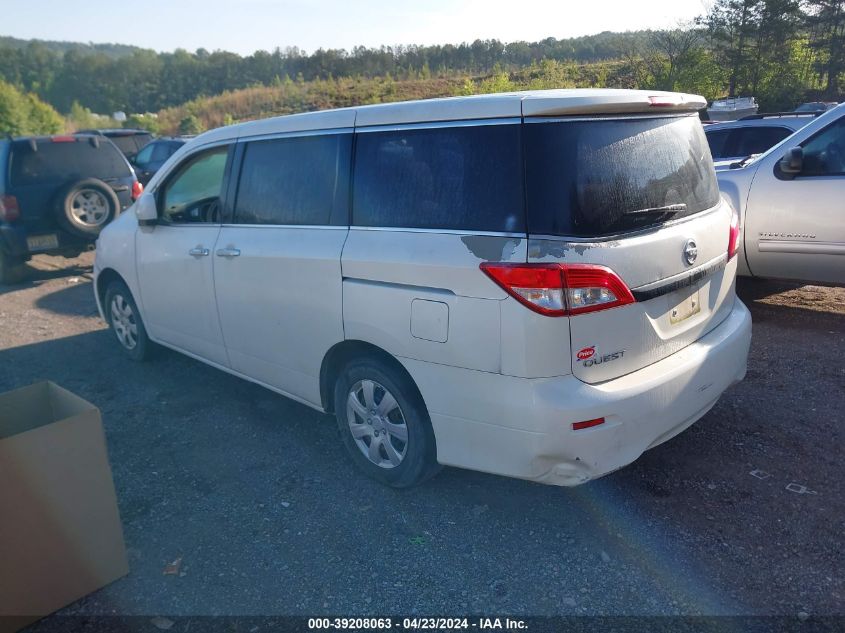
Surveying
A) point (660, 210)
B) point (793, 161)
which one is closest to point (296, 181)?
point (660, 210)

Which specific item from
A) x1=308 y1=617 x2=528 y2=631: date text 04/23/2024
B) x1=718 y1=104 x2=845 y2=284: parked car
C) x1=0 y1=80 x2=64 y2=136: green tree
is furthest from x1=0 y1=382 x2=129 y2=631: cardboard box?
x1=0 y1=80 x2=64 y2=136: green tree

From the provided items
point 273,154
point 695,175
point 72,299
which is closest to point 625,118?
point 695,175

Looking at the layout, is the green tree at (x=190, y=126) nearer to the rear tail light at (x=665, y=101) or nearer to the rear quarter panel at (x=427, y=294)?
the rear quarter panel at (x=427, y=294)

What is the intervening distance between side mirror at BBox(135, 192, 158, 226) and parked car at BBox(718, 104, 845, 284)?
4913 millimetres

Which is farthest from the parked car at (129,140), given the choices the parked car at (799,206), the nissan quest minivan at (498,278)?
the parked car at (799,206)

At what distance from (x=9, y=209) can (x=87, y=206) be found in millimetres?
872

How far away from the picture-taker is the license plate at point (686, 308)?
3000 mm

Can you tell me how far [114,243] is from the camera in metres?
5.33

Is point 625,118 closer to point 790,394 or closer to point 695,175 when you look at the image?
point 695,175

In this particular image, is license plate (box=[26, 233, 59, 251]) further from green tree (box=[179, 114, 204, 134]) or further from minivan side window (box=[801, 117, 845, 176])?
green tree (box=[179, 114, 204, 134])

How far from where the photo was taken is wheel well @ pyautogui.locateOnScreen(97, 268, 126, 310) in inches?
216

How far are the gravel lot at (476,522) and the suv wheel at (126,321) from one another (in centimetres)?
76

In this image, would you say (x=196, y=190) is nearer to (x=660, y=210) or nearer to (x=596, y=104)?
(x=596, y=104)

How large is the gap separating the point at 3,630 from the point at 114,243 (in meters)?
3.44
